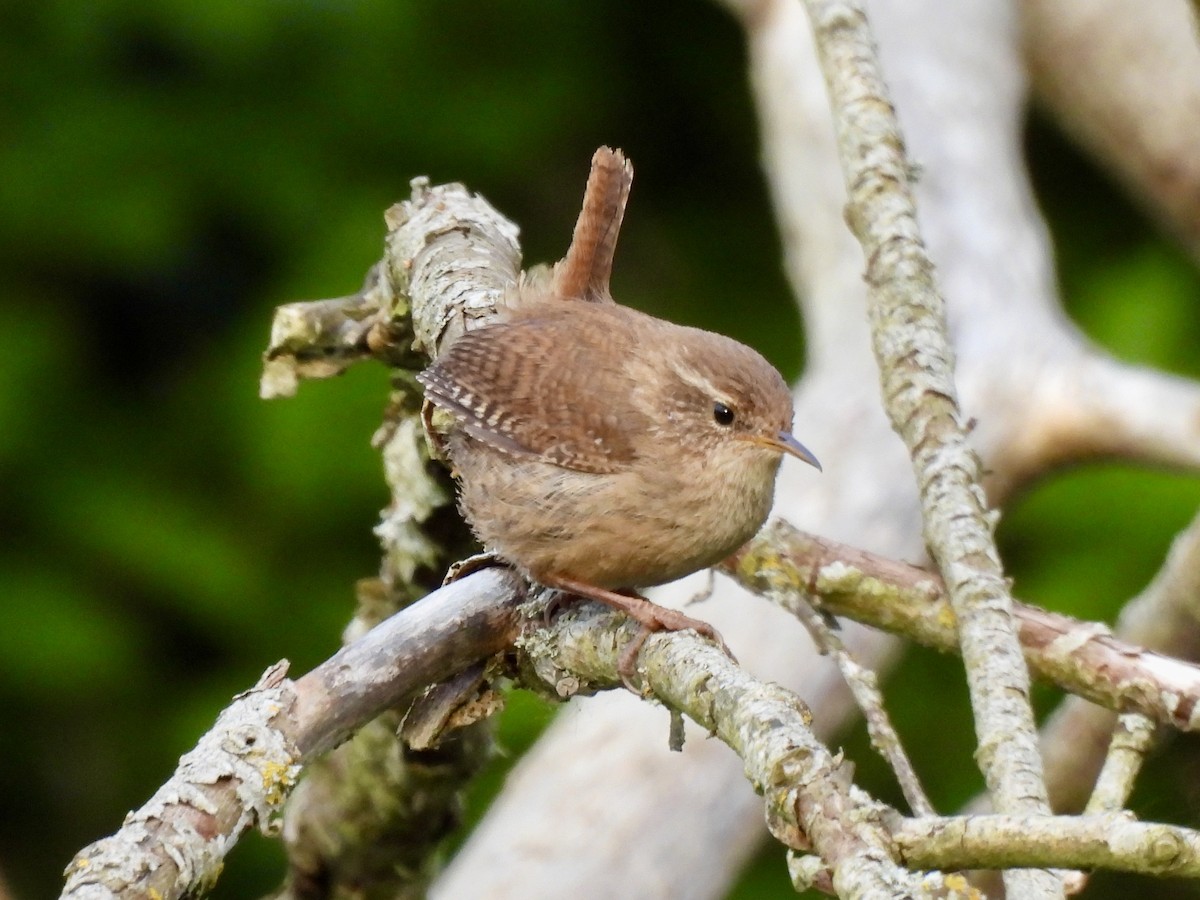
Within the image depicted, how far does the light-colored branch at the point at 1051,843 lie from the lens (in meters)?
1.22

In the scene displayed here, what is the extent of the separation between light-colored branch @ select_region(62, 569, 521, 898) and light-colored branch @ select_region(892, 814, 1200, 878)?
27.9 inches

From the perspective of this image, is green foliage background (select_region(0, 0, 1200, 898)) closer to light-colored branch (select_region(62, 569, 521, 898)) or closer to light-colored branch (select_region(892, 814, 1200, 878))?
light-colored branch (select_region(62, 569, 521, 898))

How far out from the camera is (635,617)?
202 cm

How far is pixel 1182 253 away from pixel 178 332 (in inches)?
132

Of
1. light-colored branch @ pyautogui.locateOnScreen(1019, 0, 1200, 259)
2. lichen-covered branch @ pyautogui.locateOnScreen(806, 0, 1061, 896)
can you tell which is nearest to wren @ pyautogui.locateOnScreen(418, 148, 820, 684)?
lichen-covered branch @ pyautogui.locateOnScreen(806, 0, 1061, 896)

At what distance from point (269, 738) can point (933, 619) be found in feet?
3.25

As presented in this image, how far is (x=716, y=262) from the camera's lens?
4965 millimetres

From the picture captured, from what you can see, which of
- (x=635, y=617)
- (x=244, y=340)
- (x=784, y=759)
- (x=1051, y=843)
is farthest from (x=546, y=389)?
(x=244, y=340)

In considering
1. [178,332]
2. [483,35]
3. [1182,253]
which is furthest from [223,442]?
[1182,253]

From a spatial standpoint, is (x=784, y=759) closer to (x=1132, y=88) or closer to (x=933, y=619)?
(x=933, y=619)

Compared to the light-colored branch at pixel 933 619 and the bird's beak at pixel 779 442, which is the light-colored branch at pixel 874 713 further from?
the bird's beak at pixel 779 442

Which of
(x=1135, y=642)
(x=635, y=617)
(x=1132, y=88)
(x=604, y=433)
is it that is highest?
(x=1132, y=88)

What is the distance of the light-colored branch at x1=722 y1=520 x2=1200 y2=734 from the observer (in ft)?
6.59

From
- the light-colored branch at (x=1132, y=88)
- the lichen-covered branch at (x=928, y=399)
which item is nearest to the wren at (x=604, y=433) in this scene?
the lichen-covered branch at (x=928, y=399)
